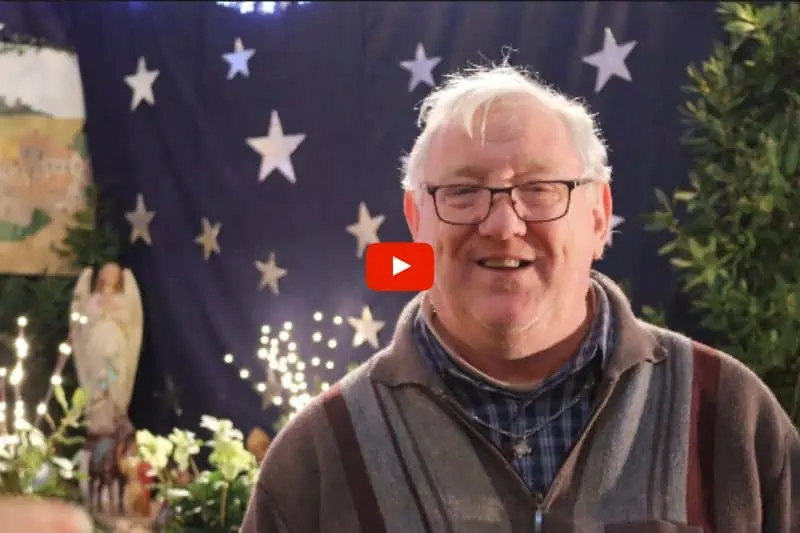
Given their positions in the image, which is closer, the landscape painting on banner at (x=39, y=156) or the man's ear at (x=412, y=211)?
the man's ear at (x=412, y=211)

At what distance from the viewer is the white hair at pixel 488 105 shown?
99 cm

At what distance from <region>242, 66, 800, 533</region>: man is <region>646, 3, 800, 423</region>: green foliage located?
0.76m

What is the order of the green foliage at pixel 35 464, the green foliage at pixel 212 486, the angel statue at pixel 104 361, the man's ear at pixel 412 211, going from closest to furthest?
the man's ear at pixel 412 211 → the green foliage at pixel 35 464 → the green foliage at pixel 212 486 → the angel statue at pixel 104 361

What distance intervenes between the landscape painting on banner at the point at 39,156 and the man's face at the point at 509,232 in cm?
159

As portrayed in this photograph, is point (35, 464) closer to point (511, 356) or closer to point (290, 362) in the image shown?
point (290, 362)

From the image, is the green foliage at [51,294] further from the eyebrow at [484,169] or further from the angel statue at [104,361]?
the eyebrow at [484,169]

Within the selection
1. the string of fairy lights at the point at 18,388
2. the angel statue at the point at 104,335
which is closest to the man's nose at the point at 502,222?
the string of fairy lights at the point at 18,388

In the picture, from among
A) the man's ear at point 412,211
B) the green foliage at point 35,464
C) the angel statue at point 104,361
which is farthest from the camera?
the angel statue at point 104,361

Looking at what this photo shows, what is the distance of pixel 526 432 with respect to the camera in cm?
100

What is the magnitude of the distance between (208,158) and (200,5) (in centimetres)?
50

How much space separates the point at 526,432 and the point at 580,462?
73 millimetres

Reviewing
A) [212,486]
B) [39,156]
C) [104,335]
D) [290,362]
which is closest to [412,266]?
[212,486]

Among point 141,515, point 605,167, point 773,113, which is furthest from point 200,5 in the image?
point 605,167

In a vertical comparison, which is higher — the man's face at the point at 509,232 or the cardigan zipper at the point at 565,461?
the man's face at the point at 509,232
